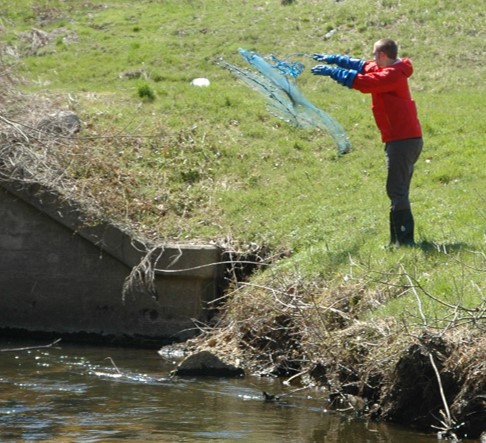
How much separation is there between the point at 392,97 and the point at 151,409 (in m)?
3.89

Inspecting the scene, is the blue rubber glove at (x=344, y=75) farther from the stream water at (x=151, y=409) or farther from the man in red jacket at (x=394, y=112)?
the stream water at (x=151, y=409)

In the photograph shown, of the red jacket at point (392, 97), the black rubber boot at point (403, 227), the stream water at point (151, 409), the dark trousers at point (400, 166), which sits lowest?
the stream water at point (151, 409)

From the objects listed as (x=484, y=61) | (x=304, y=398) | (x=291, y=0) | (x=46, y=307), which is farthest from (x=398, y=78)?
(x=291, y=0)

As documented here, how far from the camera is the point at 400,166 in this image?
11.3 m

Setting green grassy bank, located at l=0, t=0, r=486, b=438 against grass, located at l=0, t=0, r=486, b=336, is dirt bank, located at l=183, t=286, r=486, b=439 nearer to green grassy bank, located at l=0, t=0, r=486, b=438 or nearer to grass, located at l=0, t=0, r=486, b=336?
green grassy bank, located at l=0, t=0, r=486, b=438

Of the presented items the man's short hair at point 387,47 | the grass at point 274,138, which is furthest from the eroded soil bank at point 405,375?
the man's short hair at point 387,47

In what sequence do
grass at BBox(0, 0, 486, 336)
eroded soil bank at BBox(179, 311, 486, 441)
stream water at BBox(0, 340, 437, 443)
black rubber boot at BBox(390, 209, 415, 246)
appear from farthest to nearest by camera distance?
1. grass at BBox(0, 0, 486, 336)
2. black rubber boot at BBox(390, 209, 415, 246)
3. stream water at BBox(0, 340, 437, 443)
4. eroded soil bank at BBox(179, 311, 486, 441)

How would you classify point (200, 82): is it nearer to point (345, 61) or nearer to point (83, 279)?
point (83, 279)

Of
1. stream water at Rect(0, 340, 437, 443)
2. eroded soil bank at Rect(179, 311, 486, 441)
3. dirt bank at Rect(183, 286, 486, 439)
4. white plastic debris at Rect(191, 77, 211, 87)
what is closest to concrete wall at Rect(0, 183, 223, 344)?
stream water at Rect(0, 340, 437, 443)

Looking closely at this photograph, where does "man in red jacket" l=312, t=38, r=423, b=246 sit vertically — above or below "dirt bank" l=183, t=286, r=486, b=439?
above

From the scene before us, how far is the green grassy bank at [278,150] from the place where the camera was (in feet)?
35.6

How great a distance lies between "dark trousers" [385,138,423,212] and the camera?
11273 millimetres

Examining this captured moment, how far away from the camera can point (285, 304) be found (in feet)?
34.7

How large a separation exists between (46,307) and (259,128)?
173 inches
